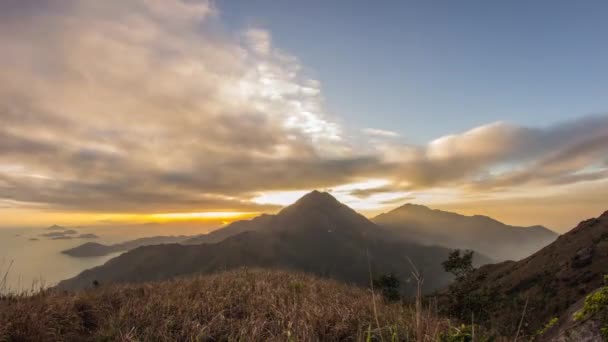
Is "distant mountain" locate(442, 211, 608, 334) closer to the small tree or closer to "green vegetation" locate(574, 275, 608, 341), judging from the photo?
the small tree

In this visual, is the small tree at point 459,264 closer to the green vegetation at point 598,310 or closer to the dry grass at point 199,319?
the dry grass at point 199,319

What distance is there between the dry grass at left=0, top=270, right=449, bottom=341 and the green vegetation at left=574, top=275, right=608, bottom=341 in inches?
83.4

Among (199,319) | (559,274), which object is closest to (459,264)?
(199,319)

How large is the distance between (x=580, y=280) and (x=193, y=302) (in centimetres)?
9669

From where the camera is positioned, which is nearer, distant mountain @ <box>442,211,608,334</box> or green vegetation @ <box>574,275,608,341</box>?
green vegetation @ <box>574,275,608,341</box>

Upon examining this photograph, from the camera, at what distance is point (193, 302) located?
A: 9.37 m

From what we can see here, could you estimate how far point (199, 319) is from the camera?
826 cm

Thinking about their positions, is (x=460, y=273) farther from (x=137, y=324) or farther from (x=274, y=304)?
(x=137, y=324)

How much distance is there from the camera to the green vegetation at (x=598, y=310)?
14.7 ft

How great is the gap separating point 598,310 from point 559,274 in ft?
352

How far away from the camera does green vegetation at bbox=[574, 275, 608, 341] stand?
14.7 feet

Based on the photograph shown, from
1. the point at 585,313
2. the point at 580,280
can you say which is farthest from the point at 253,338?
the point at 580,280

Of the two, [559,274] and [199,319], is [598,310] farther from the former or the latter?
[559,274]

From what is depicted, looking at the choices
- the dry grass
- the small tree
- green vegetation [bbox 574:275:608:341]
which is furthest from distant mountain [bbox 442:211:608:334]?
green vegetation [bbox 574:275:608:341]
